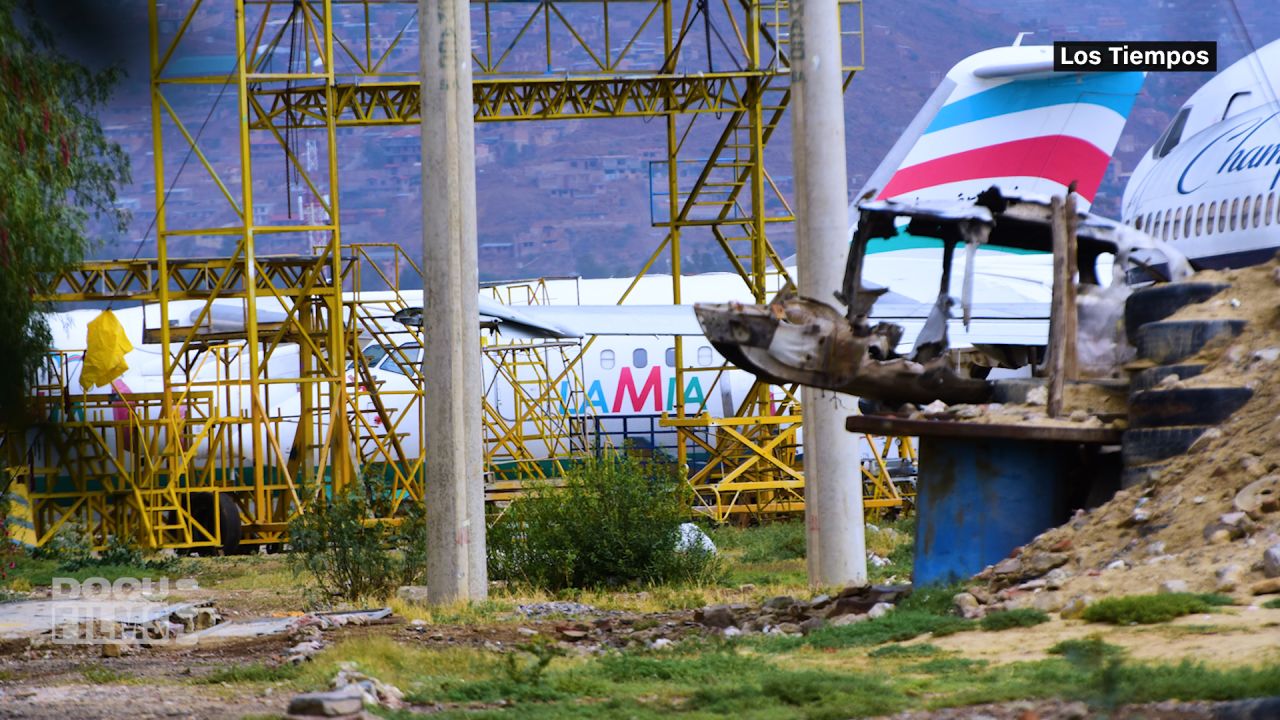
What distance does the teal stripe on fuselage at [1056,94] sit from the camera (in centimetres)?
3500

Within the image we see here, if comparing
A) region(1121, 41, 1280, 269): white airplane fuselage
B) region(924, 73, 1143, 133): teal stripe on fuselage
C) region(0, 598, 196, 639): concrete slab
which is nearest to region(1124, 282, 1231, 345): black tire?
region(0, 598, 196, 639): concrete slab

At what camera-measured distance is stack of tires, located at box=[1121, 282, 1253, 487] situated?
433 inches

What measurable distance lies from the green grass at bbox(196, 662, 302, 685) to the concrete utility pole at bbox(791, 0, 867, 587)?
21.3 feet

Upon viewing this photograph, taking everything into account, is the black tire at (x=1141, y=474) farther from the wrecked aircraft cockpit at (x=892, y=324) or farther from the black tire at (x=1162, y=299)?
the wrecked aircraft cockpit at (x=892, y=324)

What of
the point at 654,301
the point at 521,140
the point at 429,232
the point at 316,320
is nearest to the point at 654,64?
the point at 521,140

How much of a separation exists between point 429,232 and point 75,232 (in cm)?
316

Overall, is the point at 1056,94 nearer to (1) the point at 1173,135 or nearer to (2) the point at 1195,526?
(1) the point at 1173,135

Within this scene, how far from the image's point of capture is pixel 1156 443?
36.3ft

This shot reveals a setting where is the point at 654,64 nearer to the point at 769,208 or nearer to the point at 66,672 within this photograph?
the point at 769,208

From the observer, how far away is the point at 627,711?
7.96 meters

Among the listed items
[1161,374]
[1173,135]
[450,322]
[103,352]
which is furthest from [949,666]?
[1173,135]

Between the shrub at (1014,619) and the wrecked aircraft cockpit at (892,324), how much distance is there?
3.32 m

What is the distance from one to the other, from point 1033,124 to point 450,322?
23.0 meters

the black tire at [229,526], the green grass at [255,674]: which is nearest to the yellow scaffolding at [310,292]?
the black tire at [229,526]
